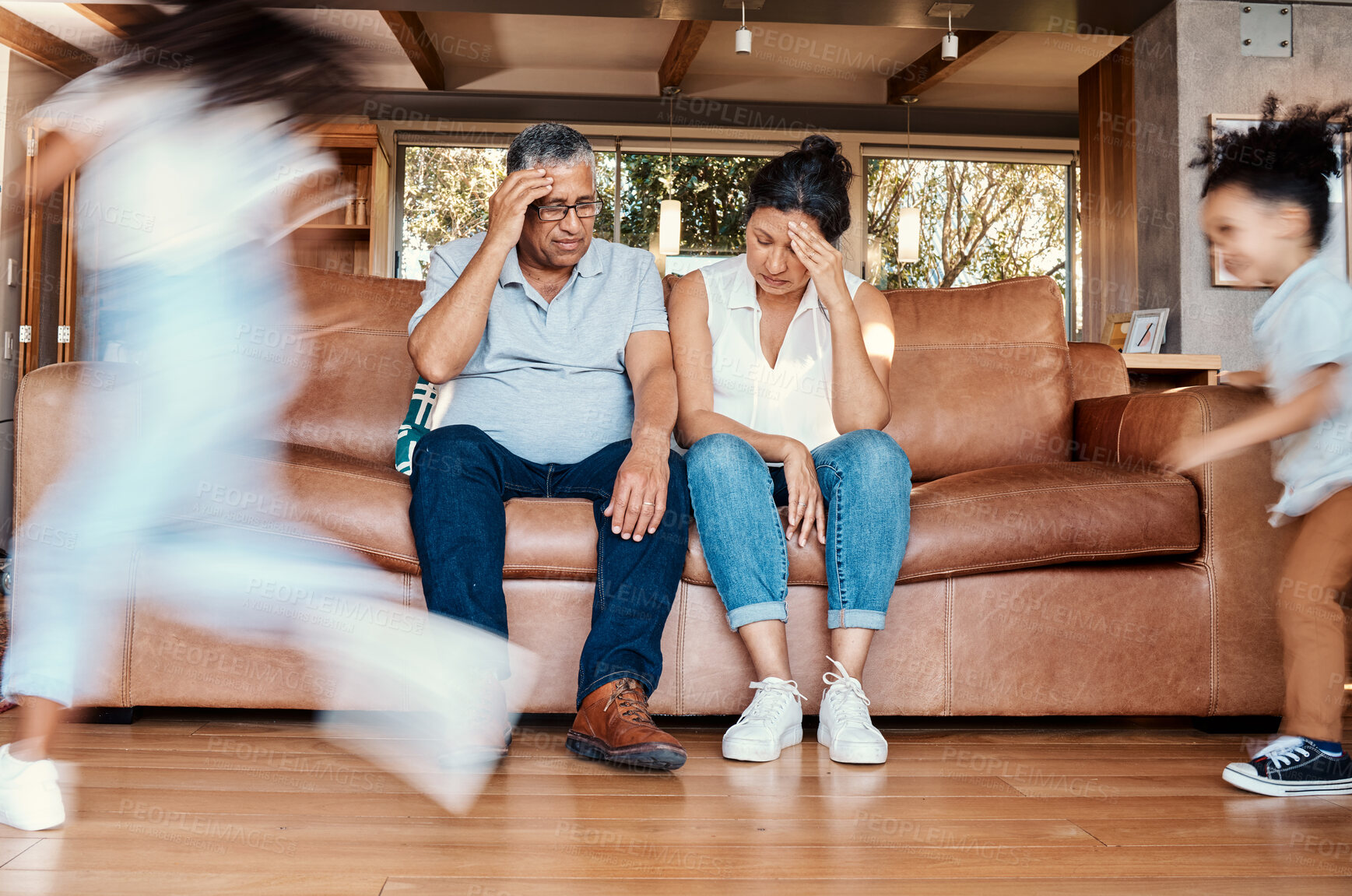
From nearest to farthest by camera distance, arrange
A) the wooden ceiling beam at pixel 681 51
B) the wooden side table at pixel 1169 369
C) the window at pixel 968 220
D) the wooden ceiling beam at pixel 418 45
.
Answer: the wooden side table at pixel 1169 369, the wooden ceiling beam at pixel 418 45, the wooden ceiling beam at pixel 681 51, the window at pixel 968 220

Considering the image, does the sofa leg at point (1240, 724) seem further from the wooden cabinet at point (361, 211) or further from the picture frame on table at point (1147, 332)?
the wooden cabinet at point (361, 211)

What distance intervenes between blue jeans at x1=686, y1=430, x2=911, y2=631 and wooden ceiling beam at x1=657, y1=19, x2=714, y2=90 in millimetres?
4056

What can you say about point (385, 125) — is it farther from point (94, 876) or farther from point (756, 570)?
point (94, 876)

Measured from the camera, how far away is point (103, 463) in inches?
51.3

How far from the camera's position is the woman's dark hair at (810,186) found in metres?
1.91

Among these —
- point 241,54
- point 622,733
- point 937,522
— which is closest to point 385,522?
point 622,733

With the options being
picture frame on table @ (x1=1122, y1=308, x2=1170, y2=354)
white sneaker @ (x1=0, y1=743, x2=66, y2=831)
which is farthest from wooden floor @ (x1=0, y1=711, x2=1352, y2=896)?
picture frame on table @ (x1=1122, y1=308, x2=1170, y2=354)

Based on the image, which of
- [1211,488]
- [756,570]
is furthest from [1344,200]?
[756,570]

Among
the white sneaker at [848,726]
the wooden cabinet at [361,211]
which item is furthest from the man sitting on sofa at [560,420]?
the wooden cabinet at [361,211]

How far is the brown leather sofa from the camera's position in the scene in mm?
1765

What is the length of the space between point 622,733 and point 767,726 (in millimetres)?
246

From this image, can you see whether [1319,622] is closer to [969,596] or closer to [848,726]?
[969,596]

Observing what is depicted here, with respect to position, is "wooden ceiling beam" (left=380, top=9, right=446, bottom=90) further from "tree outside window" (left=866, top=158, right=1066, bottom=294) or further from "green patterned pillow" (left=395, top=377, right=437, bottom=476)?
"green patterned pillow" (left=395, top=377, right=437, bottom=476)

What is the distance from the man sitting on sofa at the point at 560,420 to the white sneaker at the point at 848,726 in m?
0.29
